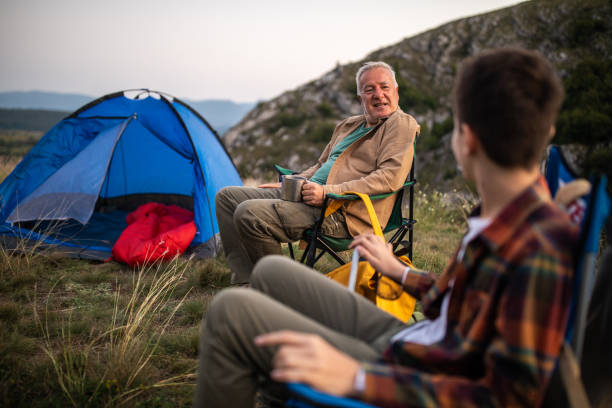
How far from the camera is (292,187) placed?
2465 millimetres

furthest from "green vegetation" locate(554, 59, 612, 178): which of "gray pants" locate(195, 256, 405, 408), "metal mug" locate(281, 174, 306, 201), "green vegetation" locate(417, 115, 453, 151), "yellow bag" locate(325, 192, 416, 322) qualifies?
Result: "gray pants" locate(195, 256, 405, 408)

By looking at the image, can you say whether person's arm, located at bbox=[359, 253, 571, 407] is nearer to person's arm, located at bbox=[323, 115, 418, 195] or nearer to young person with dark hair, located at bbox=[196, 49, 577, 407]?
young person with dark hair, located at bbox=[196, 49, 577, 407]

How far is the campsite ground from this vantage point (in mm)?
1616

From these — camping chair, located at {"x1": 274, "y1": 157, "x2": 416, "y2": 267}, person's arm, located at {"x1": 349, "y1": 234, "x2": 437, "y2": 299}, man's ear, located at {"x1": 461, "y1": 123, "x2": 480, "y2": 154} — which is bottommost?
camping chair, located at {"x1": 274, "y1": 157, "x2": 416, "y2": 267}

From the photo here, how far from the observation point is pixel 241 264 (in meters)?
2.81

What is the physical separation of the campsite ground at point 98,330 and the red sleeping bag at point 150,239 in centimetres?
13

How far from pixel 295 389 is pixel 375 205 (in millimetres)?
1895

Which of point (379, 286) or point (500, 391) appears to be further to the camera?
point (379, 286)

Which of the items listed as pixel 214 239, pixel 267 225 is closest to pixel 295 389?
pixel 267 225

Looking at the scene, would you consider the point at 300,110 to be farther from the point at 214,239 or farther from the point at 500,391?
the point at 500,391

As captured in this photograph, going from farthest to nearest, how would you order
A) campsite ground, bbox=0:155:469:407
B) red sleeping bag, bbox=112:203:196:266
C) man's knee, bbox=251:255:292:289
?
red sleeping bag, bbox=112:203:196:266
campsite ground, bbox=0:155:469:407
man's knee, bbox=251:255:292:289

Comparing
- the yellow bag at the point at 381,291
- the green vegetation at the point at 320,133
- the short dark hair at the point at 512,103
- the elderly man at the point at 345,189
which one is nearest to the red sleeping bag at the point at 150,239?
the elderly man at the point at 345,189

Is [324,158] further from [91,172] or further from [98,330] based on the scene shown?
[91,172]

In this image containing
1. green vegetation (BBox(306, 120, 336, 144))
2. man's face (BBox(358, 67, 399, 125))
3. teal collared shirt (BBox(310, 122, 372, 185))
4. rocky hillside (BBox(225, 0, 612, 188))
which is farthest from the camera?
green vegetation (BBox(306, 120, 336, 144))
